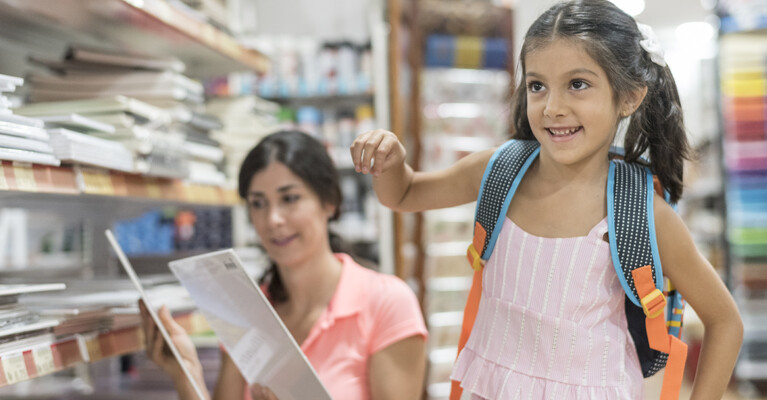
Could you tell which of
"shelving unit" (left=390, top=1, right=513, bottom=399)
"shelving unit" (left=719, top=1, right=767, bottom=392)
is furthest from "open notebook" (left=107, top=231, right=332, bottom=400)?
"shelving unit" (left=719, top=1, right=767, bottom=392)

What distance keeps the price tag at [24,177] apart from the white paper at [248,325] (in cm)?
31

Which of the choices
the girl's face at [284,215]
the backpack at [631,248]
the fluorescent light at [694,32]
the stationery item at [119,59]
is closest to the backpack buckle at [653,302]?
the backpack at [631,248]

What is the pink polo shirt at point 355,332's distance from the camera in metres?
1.72

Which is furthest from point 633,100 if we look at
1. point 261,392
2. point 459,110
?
point 459,110

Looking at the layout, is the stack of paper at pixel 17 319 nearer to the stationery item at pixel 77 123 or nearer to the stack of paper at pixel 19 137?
the stack of paper at pixel 19 137

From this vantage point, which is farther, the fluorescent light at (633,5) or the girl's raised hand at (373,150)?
the fluorescent light at (633,5)

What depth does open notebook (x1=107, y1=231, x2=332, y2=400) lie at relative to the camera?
1.26 m

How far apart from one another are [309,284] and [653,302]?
3.20ft

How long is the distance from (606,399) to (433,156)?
3.45m

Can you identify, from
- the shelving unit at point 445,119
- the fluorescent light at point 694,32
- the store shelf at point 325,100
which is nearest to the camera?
the store shelf at point 325,100

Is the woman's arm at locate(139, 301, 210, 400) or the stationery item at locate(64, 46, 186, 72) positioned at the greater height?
Result: the stationery item at locate(64, 46, 186, 72)

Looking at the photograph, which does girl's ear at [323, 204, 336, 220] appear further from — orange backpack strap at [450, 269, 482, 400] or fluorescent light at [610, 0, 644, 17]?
fluorescent light at [610, 0, 644, 17]

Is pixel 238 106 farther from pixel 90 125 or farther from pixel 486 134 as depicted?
pixel 486 134

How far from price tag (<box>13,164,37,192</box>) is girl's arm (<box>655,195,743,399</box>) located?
3.74ft
